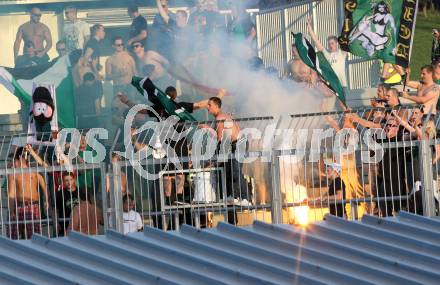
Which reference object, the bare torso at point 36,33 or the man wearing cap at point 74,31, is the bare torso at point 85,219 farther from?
the bare torso at point 36,33

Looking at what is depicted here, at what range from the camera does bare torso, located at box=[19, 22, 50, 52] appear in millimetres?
22703

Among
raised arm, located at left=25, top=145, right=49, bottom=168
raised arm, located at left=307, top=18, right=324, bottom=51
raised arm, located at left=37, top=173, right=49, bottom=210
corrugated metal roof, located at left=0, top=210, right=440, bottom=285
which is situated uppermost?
raised arm, located at left=307, top=18, right=324, bottom=51

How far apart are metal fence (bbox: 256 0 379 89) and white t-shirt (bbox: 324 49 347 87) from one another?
9cm

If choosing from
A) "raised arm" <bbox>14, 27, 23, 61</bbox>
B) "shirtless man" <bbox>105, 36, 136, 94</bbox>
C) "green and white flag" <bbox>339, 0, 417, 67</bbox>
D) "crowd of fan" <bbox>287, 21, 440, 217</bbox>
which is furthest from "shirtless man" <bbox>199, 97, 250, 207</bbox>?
"raised arm" <bbox>14, 27, 23, 61</bbox>

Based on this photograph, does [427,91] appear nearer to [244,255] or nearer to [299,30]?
[299,30]

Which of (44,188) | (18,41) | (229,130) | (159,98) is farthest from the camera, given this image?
(18,41)

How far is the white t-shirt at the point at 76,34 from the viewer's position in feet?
74.1

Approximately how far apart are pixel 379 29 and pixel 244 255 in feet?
35.8

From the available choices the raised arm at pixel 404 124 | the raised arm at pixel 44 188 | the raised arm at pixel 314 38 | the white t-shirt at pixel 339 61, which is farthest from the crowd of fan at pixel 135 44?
the raised arm at pixel 404 124

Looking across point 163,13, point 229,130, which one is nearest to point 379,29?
point 163,13

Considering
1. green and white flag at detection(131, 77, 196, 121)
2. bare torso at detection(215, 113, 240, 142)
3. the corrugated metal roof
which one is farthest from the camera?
green and white flag at detection(131, 77, 196, 121)

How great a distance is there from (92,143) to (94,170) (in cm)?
148

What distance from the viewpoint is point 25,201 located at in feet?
49.7

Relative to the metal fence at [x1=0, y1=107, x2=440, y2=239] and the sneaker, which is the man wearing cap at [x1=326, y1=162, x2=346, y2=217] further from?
the sneaker
